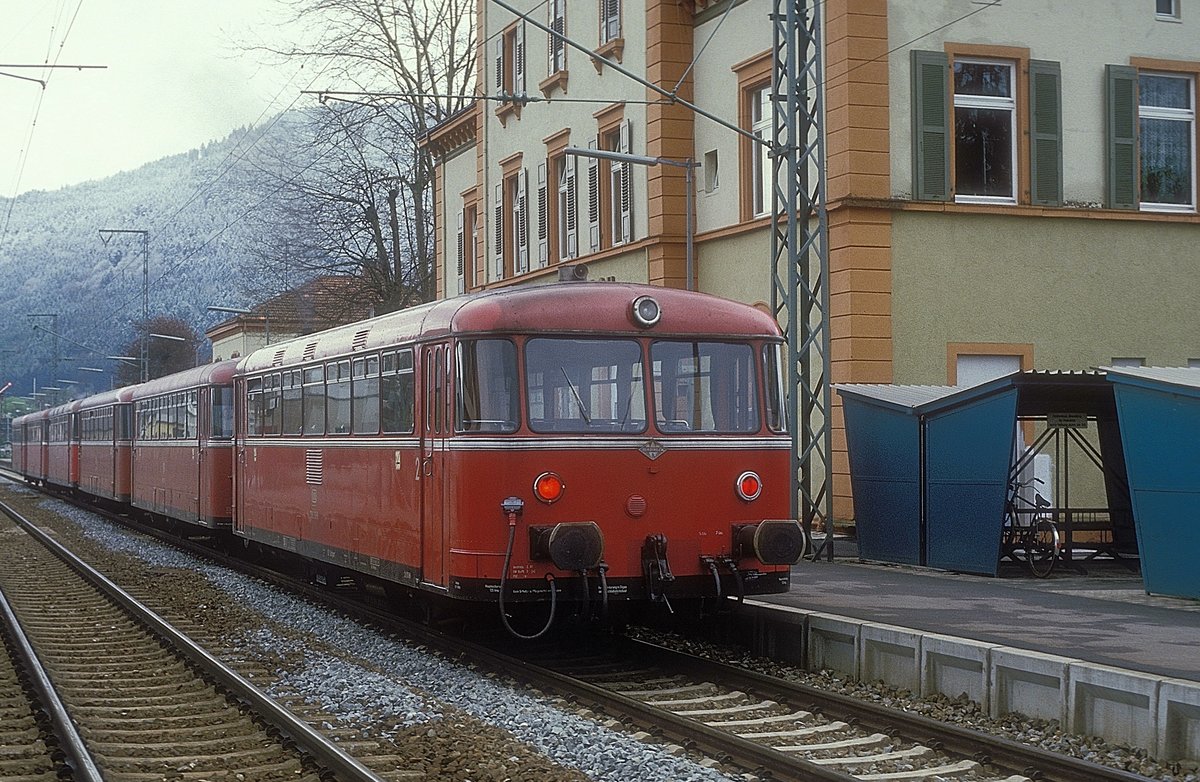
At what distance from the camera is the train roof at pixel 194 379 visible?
24297 mm

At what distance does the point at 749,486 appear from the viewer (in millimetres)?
12711

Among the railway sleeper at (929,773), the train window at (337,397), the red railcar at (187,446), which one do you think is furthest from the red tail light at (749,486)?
the red railcar at (187,446)

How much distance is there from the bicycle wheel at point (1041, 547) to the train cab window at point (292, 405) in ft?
25.6

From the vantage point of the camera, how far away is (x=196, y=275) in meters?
181

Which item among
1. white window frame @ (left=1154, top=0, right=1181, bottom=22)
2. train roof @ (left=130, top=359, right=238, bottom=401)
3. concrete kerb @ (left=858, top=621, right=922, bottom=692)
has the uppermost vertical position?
white window frame @ (left=1154, top=0, right=1181, bottom=22)

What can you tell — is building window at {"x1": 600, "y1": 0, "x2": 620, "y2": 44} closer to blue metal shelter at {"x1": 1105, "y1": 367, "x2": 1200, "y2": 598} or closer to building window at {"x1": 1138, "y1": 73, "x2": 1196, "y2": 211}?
building window at {"x1": 1138, "y1": 73, "x2": 1196, "y2": 211}

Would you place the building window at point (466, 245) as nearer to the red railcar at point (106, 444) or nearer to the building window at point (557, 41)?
the building window at point (557, 41)

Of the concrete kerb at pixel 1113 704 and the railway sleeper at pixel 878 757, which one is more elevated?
the concrete kerb at pixel 1113 704

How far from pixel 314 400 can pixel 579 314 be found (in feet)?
17.0

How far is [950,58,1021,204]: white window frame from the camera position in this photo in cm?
2388

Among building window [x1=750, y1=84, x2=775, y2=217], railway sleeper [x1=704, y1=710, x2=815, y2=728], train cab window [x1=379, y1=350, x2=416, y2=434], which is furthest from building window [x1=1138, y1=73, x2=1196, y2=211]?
railway sleeper [x1=704, y1=710, x2=815, y2=728]

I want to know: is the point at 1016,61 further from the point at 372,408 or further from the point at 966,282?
the point at 372,408

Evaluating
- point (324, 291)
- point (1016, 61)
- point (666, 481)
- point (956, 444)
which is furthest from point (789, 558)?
point (324, 291)

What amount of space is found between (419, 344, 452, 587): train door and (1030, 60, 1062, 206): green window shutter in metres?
13.7
